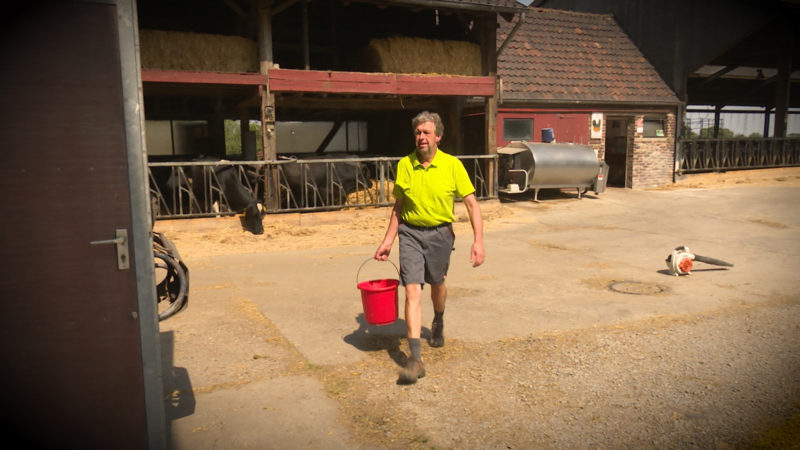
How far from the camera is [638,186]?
19391 mm

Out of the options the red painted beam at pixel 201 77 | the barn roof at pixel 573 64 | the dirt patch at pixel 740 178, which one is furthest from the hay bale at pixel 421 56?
the dirt patch at pixel 740 178

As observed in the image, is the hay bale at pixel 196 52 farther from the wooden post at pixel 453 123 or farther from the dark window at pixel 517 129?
the dark window at pixel 517 129

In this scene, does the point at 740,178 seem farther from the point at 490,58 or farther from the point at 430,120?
the point at 430,120

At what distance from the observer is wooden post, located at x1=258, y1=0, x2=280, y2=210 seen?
442 inches

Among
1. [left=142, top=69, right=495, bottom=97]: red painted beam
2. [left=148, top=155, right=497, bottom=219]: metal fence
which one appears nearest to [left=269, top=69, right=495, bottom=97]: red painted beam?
[left=142, top=69, right=495, bottom=97]: red painted beam

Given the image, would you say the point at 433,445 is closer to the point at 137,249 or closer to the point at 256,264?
the point at 137,249

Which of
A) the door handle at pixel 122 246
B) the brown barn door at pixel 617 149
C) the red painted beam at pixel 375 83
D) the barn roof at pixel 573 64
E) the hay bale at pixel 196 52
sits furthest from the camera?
the brown barn door at pixel 617 149

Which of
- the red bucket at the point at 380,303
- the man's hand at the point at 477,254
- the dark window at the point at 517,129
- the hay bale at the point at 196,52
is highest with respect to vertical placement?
the hay bale at the point at 196,52

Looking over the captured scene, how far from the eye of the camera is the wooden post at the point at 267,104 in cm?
1123

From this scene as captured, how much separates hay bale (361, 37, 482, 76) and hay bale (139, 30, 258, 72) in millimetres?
2853

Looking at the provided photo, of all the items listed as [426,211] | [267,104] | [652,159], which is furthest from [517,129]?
[426,211]

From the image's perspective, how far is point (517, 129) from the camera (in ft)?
57.1

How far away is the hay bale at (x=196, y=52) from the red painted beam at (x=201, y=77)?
25 centimetres

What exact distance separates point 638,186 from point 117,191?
1915 cm
